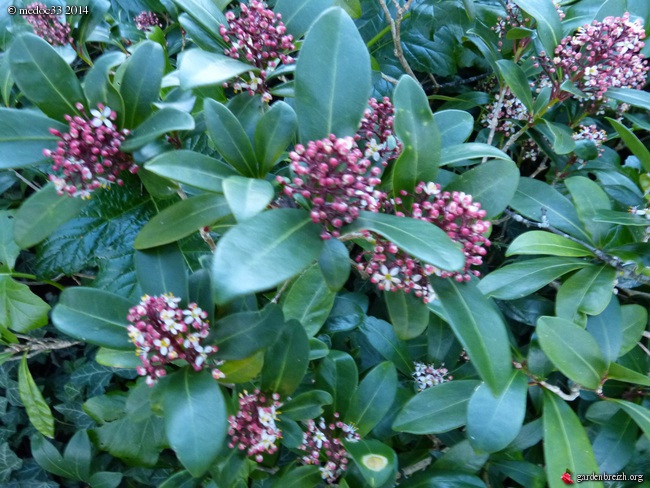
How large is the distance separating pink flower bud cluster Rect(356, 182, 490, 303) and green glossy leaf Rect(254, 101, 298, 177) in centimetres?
21

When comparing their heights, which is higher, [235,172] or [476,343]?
[235,172]

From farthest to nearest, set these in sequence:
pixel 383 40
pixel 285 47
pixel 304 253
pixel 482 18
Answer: pixel 383 40 → pixel 482 18 → pixel 285 47 → pixel 304 253

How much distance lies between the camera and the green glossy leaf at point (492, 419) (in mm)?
1003

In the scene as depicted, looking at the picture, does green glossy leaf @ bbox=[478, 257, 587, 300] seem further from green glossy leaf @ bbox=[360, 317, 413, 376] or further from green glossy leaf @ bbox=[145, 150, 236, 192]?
green glossy leaf @ bbox=[145, 150, 236, 192]

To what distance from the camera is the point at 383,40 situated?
1.83m

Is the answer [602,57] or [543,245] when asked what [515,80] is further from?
[543,245]

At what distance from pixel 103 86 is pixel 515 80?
3.15 feet

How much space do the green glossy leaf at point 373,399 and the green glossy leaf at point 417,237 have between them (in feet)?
1.81

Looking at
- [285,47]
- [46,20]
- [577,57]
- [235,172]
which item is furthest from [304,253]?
[46,20]

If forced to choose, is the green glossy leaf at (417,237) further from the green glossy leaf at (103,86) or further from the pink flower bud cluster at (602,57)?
the pink flower bud cluster at (602,57)

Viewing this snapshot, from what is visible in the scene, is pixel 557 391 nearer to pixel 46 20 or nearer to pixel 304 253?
pixel 304 253

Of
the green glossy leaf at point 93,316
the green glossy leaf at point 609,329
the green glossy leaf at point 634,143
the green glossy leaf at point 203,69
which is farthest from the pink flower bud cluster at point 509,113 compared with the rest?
the green glossy leaf at point 93,316

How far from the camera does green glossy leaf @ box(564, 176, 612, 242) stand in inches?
46.8

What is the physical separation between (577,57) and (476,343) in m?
0.80
